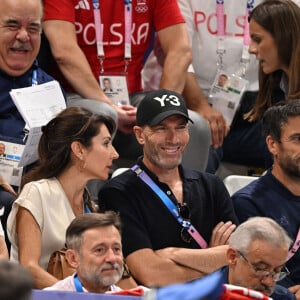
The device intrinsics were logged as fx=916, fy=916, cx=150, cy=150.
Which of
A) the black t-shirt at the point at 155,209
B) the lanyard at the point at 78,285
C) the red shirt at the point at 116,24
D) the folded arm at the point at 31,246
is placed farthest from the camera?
the red shirt at the point at 116,24

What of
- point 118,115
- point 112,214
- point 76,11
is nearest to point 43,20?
point 76,11

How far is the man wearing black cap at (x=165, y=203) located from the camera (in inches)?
140

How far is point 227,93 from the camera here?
5020 mm

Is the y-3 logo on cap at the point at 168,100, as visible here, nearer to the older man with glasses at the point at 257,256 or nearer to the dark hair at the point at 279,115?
the dark hair at the point at 279,115

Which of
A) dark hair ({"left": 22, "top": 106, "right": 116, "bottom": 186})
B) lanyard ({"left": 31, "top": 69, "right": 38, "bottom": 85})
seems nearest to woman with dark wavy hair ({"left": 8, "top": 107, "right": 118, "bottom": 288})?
dark hair ({"left": 22, "top": 106, "right": 116, "bottom": 186})

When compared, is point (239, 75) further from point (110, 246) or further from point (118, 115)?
point (110, 246)

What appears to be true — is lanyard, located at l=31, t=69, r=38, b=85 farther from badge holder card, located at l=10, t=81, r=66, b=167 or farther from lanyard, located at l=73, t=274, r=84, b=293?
lanyard, located at l=73, t=274, r=84, b=293

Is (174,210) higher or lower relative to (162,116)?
lower

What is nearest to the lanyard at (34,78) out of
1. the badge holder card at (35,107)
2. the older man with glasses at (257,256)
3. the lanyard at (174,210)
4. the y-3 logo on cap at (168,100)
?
the badge holder card at (35,107)

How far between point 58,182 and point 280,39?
1.57 meters

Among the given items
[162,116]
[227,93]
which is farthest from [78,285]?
[227,93]

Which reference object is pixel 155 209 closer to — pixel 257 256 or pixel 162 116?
pixel 162 116

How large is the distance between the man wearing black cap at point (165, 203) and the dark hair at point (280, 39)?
0.92 metres

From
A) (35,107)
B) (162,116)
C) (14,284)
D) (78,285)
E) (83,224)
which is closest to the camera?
(14,284)
